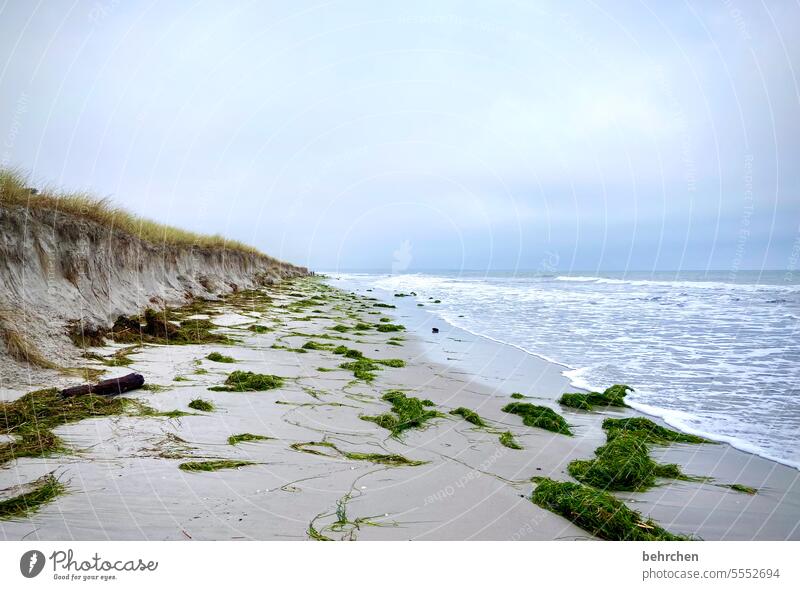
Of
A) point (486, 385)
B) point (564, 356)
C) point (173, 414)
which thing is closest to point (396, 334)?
point (564, 356)

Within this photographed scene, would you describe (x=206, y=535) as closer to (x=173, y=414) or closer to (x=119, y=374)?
(x=173, y=414)

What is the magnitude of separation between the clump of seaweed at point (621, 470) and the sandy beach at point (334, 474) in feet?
0.40

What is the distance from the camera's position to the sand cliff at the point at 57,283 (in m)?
5.86

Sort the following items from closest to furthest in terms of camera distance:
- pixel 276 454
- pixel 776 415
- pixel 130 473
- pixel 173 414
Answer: pixel 130 473
pixel 276 454
pixel 173 414
pixel 776 415

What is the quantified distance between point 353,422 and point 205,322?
787 centimetres

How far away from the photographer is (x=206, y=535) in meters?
2.70

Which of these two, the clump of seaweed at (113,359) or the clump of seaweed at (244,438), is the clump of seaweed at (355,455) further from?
the clump of seaweed at (113,359)

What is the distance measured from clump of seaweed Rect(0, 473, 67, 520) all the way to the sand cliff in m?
3.03

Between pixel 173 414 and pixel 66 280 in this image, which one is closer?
pixel 173 414

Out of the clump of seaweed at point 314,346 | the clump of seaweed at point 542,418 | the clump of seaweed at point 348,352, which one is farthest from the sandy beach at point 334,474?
the clump of seaweed at point 314,346

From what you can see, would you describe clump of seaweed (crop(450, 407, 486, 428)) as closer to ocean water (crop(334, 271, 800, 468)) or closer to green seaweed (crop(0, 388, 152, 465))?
ocean water (crop(334, 271, 800, 468))

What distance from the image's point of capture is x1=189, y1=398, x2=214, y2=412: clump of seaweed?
504 cm

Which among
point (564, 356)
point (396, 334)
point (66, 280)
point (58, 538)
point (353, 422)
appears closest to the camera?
point (58, 538)

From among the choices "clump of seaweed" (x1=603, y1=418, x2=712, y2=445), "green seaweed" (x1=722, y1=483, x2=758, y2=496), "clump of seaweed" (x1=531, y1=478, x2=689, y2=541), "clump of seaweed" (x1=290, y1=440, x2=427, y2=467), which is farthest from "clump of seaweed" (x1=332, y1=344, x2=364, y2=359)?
"green seaweed" (x1=722, y1=483, x2=758, y2=496)
